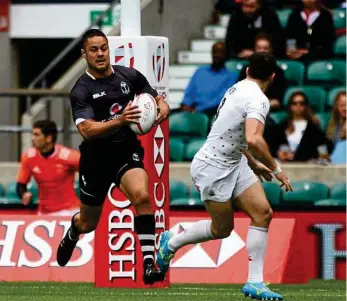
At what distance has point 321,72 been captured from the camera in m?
19.4

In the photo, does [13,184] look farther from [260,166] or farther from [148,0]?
[260,166]

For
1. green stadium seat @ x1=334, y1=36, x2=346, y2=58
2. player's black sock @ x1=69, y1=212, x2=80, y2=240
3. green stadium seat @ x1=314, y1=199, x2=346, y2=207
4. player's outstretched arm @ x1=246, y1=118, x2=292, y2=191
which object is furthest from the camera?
green stadium seat @ x1=334, y1=36, x2=346, y2=58

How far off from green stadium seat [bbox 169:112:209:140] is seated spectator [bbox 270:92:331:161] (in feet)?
3.88

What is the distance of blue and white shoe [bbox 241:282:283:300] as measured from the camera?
1288 cm

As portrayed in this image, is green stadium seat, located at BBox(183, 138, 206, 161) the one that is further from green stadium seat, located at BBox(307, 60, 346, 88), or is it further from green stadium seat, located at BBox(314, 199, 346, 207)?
green stadium seat, located at BBox(314, 199, 346, 207)

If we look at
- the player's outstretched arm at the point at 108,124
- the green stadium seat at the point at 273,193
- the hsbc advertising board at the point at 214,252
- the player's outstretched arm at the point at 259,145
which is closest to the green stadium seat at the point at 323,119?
the green stadium seat at the point at 273,193

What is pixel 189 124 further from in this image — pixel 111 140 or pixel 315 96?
pixel 111 140

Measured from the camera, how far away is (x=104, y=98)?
1347cm

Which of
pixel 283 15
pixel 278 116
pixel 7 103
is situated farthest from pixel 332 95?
pixel 7 103

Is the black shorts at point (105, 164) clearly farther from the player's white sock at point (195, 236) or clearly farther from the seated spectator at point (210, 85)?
the seated spectator at point (210, 85)

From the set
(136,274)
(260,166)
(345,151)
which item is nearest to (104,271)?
(136,274)

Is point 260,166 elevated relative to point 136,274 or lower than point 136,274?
elevated

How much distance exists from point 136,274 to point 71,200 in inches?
120

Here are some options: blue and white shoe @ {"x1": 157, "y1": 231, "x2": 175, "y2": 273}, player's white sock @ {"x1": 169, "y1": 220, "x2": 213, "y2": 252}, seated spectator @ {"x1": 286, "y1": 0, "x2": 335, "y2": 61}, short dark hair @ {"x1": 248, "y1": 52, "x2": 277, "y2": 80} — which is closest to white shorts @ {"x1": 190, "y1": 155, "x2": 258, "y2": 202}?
player's white sock @ {"x1": 169, "y1": 220, "x2": 213, "y2": 252}
